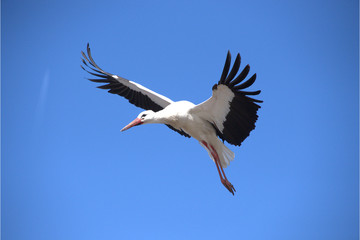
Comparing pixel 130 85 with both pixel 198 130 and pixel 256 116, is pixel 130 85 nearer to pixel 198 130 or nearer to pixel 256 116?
pixel 198 130

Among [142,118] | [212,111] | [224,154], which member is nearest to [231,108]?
[212,111]

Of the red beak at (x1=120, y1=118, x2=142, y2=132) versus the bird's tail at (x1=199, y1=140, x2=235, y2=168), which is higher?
the red beak at (x1=120, y1=118, x2=142, y2=132)

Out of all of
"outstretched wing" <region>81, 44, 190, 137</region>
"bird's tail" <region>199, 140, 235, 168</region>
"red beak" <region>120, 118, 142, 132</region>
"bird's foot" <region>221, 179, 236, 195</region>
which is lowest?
"bird's foot" <region>221, 179, 236, 195</region>

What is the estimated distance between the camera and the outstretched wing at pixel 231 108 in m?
4.14

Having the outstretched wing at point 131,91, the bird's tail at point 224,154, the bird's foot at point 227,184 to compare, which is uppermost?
the outstretched wing at point 131,91

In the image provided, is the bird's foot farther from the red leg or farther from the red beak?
the red beak

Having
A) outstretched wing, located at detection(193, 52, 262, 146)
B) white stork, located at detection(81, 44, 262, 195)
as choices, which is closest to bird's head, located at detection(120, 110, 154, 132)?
white stork, located at detection(81, 44, 262, 195)

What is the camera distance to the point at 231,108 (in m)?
4.61

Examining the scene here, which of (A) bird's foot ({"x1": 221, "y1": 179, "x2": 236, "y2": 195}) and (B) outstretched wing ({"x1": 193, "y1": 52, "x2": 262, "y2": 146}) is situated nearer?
(B) outstretched wing ({"x1": 193, "y1": 52, "x2": 262, "y2": 146})

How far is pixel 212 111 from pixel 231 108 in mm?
336

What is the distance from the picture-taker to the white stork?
4301 mm

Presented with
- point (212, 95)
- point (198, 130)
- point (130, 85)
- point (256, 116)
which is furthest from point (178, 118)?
point (130, 85)

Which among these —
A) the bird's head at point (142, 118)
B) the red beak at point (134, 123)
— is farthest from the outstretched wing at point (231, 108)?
the red beak at point (134, 123)

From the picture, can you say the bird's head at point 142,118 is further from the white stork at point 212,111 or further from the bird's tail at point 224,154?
the bird's tail at point 224,154
